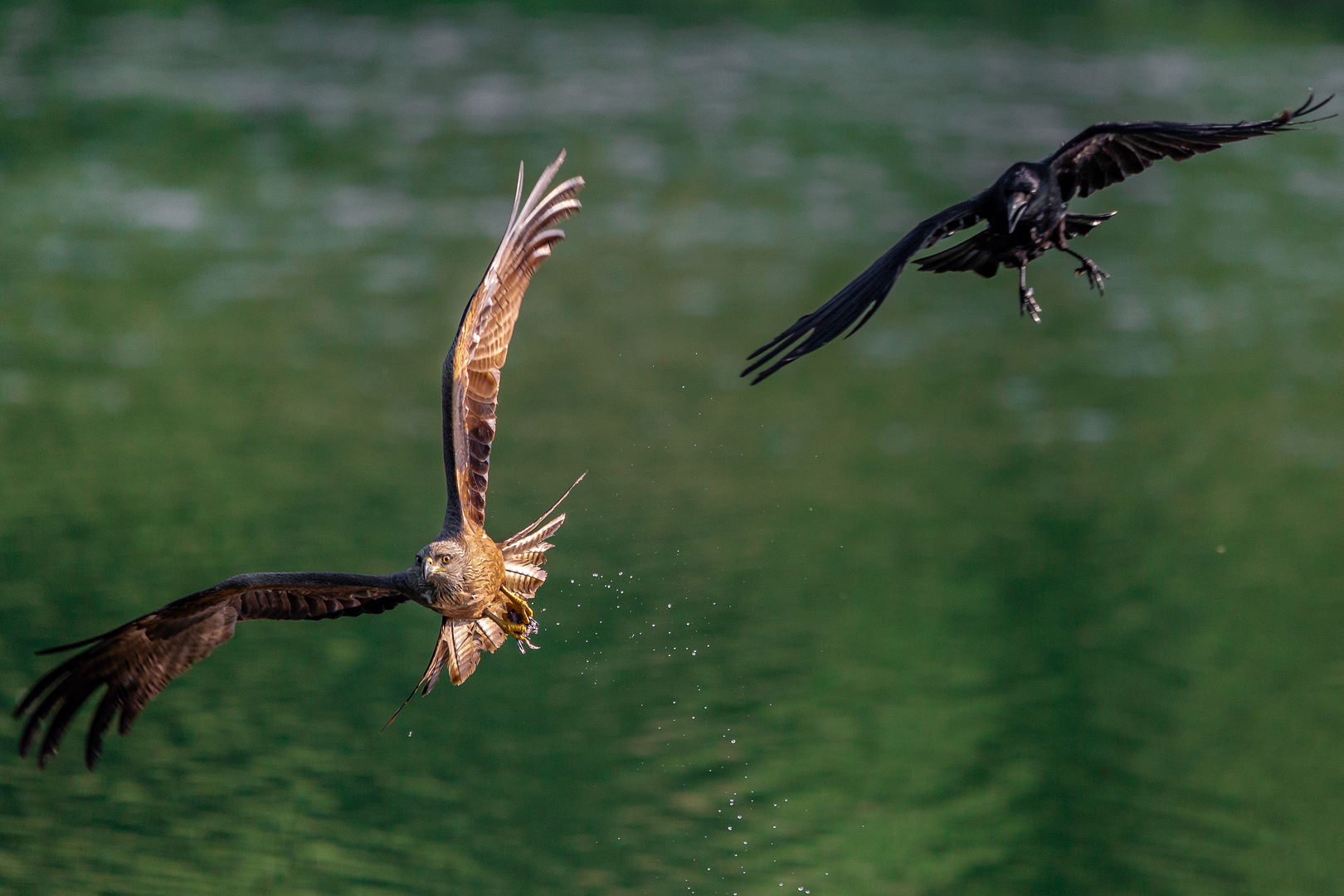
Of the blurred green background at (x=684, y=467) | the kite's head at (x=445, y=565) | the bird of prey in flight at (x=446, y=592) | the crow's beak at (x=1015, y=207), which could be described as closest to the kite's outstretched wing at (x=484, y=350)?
the bird of prey in flight at (x=446, y=592)

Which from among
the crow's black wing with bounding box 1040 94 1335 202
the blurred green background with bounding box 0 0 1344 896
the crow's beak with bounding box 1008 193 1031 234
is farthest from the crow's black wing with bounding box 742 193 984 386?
the blurred green background with bounding box 0 0 1344 896

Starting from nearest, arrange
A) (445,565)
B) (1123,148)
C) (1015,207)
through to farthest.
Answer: (1015,207)
(445,565)
(1123,148)

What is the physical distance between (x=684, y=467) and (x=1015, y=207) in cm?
1020

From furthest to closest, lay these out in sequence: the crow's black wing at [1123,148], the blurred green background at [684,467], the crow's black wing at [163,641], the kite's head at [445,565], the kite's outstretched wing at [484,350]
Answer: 1. the blurred green background at [684,467]
2. the kite's outstretched wing at [484,350]
3. the kite's head at [445,565]
4. the crow's black wing at [163,641]
5. the crow's black wing at [1123,148]

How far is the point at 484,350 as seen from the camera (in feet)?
26.7

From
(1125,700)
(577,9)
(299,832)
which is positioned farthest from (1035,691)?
(577,9)

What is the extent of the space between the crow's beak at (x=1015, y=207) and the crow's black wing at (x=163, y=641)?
123 inches

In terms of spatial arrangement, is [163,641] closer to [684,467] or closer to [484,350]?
[484,350]

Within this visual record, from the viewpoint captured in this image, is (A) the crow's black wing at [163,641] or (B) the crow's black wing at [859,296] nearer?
(B) the crow's black wing at [859,296]

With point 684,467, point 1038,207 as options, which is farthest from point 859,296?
point 684,467

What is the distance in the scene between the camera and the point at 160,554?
1488cm

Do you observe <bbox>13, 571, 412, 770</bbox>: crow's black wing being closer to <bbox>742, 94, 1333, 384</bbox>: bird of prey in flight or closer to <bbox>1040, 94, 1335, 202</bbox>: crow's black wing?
<bbox>742, 94, 1333, 384</bbox>: bird of prey in flight

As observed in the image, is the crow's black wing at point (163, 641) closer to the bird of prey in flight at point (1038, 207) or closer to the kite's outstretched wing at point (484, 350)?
the kite's outstretched wing at point (484, 350)

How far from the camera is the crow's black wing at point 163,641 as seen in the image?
24.4ft
